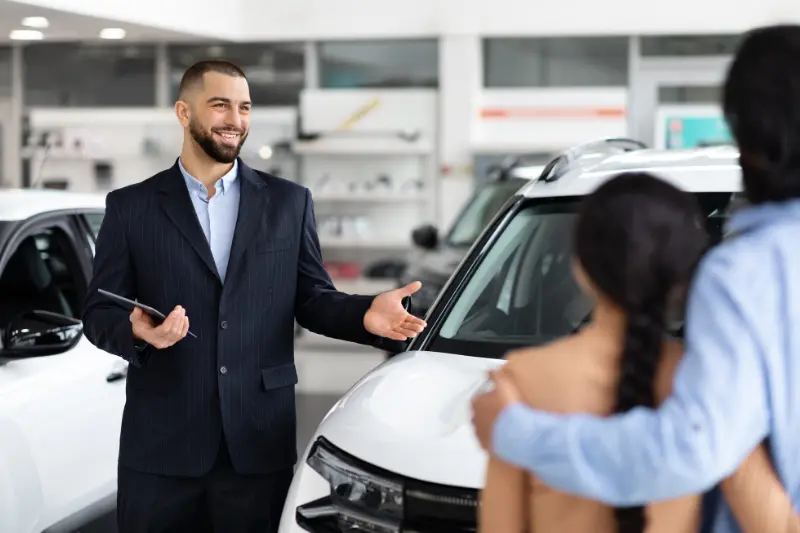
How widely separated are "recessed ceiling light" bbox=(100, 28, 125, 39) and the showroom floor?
312cm

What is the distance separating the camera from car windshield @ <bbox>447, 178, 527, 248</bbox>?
8281mm

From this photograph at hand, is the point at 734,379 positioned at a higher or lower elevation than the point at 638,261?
lower

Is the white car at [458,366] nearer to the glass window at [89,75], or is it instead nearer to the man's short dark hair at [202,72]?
the man's short dark hair at [202,72]

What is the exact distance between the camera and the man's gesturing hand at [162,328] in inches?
106

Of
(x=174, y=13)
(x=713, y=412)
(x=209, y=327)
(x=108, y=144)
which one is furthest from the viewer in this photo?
(x=108, y=144)

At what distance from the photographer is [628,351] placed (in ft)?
5.13

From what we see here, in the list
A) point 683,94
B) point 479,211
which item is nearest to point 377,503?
point 479,211

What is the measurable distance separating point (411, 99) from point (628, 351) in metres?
10.8

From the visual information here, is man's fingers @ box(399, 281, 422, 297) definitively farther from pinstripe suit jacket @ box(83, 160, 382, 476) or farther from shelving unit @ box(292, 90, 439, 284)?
shelving unit @ box(292, 90, 439, 284)

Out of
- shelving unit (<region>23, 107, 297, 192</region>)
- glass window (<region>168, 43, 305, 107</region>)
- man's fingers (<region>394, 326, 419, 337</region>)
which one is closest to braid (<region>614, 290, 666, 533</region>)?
man's fingers (<region>394, 326, 419, 337</region>)

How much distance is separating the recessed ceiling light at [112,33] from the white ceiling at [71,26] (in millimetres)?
65

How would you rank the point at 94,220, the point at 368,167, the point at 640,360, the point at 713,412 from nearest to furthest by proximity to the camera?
the point at 713,412, the point at 640,360, the point at 94,220, the point at 368,167

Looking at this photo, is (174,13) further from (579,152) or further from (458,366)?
(458,366)

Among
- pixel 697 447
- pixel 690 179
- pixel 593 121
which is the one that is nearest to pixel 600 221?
pixel 697 447
